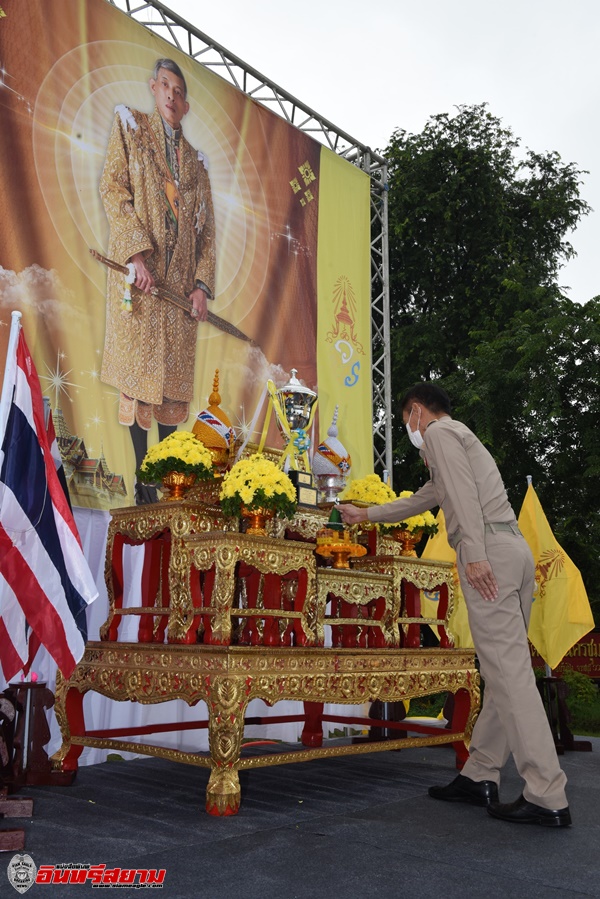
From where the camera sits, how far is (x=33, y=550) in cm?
281

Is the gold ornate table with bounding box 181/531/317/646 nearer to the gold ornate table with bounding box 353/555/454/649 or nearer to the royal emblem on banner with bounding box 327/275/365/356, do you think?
the gold ornate table with bounding box 353/555/454/649

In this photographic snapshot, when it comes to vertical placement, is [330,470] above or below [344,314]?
below

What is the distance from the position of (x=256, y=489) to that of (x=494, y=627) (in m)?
1.09

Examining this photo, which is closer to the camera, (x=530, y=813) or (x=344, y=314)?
(x=530, y=813)

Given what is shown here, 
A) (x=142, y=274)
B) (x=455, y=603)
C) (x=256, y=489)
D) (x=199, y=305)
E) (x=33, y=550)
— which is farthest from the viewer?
(x=199, y=305)

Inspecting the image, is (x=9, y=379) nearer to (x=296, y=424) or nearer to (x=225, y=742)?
(x=225, y=742)

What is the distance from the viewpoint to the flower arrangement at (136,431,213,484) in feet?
11.7

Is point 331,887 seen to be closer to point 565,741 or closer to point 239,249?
point 565,741

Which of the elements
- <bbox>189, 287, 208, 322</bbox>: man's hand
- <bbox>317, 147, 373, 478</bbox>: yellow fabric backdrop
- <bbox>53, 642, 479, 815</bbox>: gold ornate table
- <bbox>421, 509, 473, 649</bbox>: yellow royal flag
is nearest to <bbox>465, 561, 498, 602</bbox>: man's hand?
<bbox>53, 642, 479, 815</bbox>: gold ornate table

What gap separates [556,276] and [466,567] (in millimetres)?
13016

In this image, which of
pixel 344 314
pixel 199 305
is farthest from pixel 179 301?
pixel 344 314

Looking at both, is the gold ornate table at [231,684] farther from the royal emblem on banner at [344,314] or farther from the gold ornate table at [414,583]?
the royal emblem on banner at [344,314]

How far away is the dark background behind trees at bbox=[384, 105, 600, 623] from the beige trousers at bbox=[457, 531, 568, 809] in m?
7.96

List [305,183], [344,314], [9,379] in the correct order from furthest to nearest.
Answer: [344,314] → [305,183] → [9,379]
